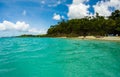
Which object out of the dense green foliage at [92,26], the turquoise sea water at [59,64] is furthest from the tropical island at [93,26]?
the turquoise sea water at [59,64]

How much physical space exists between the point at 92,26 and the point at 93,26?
0.74m

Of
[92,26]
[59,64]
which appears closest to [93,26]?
[92,26]

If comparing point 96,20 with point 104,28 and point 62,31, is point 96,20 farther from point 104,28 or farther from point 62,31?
point 62,31

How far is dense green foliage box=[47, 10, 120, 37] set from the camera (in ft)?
260

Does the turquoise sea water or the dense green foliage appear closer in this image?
the turquoise sea water

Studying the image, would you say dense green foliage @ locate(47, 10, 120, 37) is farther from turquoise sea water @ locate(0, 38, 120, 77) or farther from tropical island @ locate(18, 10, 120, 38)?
turquoise sea water @ locate(0, 38, 120, 77)

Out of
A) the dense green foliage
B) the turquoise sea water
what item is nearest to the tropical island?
the dense green foliage

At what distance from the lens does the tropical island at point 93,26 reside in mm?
79381

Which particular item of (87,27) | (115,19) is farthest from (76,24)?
(115,19)

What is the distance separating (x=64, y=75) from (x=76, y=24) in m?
89.0

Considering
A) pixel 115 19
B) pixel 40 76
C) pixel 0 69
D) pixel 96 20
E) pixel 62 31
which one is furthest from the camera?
pixel 62 31

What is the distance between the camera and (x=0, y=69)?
1450cm

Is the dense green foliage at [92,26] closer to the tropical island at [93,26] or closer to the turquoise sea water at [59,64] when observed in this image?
the tropical island at [93,26]

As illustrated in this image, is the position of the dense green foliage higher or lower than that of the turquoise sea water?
higher
